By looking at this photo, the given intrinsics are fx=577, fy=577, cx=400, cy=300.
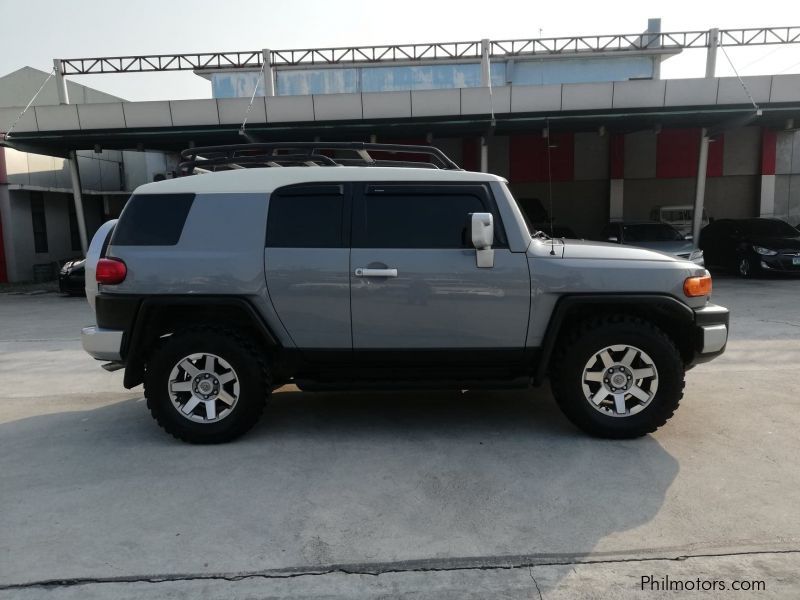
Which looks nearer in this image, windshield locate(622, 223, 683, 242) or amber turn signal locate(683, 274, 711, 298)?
amber turn signal locate(683, 274, 711, 298)

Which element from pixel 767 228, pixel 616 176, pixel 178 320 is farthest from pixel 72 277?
pixel 767 228

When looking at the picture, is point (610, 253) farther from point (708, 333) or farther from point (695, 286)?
point (708, 333)

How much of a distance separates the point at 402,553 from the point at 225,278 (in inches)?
89.3

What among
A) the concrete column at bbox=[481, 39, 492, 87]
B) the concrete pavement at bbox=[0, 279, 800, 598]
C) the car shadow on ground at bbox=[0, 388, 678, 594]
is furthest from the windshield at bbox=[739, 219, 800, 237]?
the car shadow on ground at bbox=[0, 388, 678, 594]

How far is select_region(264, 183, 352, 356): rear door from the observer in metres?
4.10

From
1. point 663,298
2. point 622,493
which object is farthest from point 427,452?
point 663,298

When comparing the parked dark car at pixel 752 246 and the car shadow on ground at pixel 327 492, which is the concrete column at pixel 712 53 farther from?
the car shadow on ground at pixel 327 492

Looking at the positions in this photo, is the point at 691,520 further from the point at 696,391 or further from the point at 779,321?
the point at 779,321

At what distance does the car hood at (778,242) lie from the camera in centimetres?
1423

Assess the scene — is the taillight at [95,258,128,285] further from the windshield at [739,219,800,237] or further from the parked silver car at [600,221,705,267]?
the windshield at [739,219,800,237]

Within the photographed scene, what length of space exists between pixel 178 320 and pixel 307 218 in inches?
49.4

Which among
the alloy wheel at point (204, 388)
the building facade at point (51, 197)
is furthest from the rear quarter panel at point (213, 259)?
the building facade at point (51, 197)

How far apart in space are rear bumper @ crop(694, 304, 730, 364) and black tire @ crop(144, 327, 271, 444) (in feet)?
10.3

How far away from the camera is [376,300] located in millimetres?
4094
